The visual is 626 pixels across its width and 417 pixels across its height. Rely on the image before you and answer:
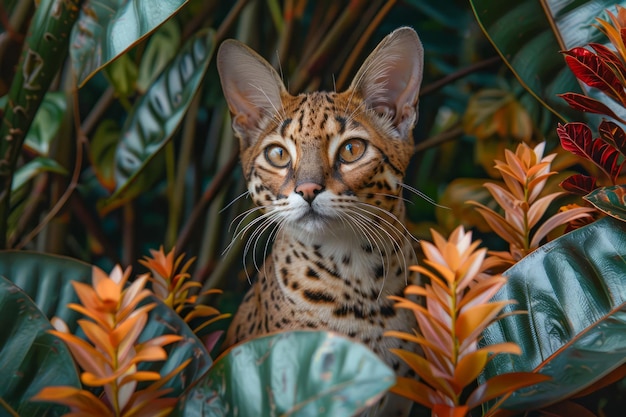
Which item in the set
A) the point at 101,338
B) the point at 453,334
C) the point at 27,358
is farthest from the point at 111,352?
the point at 453,334

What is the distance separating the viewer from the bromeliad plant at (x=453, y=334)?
1.56 ft

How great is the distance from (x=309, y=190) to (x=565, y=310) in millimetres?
292

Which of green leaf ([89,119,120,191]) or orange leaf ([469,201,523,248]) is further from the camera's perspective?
green leaf ([89,119,120,191])

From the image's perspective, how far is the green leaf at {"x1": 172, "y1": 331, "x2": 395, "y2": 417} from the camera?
1.34ft

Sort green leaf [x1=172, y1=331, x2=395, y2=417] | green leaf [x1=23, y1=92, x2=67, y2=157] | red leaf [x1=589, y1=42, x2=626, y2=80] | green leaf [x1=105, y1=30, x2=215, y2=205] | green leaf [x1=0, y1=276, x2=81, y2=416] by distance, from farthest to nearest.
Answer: green leaf [x1=23, y1=92, x2=67, y2=157] < green leaf [x1=105, y1=30, x2=215, y2=205] < red leaf [x1=589, y1=42, x2=626, y2=80] < green leaf [x1=0, y1=276, x2=81, y2=416] < green leaf [x1=172, y1=331, x2=395, y2=417]

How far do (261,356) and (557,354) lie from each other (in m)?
0.27

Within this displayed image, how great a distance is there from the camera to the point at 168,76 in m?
0.94

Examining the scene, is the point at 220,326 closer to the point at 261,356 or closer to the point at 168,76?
the point at 168,76

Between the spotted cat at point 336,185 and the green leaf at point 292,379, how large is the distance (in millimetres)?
259

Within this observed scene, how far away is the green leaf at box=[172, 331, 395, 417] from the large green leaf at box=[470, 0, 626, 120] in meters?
0.48

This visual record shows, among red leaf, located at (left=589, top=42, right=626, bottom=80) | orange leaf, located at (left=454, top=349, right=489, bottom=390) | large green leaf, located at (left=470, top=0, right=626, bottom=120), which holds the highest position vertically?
large green leaf, located at (left=470, top=0, right=626, bottom=120)

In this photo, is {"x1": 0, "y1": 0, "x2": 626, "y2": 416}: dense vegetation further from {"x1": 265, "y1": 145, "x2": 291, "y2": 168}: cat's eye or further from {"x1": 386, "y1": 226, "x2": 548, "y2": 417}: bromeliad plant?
{"x1": 265, "y1": 145, "x2": 291, "y2": 168}: cat's eye

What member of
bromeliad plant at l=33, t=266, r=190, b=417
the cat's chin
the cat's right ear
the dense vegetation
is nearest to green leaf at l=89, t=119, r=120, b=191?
the dense vegetation

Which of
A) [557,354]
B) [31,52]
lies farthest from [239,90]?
[557,354]
